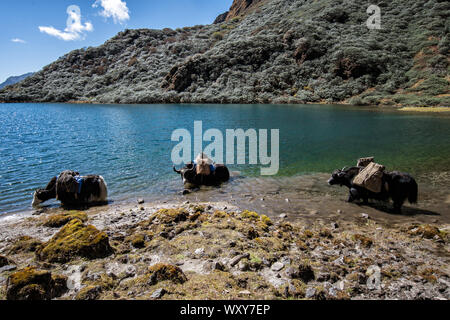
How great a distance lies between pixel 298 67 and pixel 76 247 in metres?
77.8

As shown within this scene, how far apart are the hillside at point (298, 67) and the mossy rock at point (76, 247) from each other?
188 ft

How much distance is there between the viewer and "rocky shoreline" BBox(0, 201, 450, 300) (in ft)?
13.1

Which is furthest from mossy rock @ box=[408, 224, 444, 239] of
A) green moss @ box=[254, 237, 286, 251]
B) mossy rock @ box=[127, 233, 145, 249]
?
mossy rock @ box=[127, 233, 145, 249]

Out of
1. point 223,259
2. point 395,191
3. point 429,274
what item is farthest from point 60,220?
point 395,191

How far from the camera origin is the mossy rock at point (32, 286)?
3604 millimetres

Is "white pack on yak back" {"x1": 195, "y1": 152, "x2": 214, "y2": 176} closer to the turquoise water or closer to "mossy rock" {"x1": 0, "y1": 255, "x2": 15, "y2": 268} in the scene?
the turquoise water

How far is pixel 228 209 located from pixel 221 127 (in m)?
22.7

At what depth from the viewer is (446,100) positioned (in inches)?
1706

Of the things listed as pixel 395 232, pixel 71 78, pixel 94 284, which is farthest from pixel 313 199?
pixel 71 78

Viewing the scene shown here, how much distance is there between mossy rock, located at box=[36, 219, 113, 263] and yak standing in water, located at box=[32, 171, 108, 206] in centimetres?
470

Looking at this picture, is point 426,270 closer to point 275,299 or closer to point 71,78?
point 275,299

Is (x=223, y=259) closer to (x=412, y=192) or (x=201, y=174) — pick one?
(x=201, y=174)

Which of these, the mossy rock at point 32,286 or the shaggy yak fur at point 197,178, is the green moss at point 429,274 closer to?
the mossy rock at point 32,286

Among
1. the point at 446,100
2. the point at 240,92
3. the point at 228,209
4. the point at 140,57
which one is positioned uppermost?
the point at 140,57
